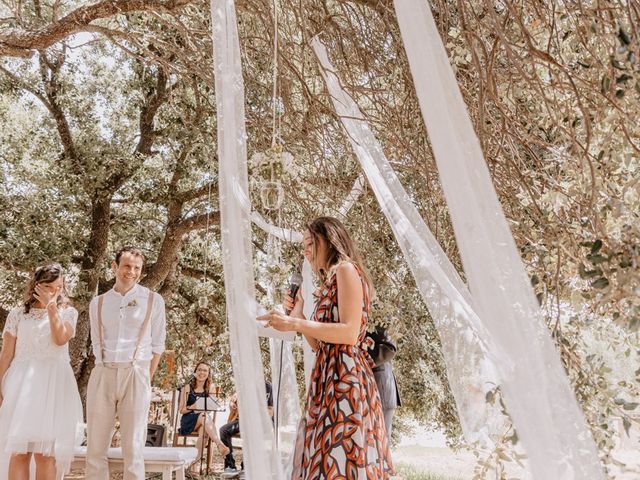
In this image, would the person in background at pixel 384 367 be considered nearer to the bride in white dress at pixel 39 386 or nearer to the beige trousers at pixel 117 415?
the beige trousers at pixel 117 415

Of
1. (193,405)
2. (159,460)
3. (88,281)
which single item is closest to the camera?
(159,460)

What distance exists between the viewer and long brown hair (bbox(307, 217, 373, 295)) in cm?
236

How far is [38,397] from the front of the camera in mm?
3656

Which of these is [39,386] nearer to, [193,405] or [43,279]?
[43,279]

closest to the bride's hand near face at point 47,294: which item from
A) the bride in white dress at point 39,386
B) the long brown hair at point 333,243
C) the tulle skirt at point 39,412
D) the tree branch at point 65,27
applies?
the bride in white dress at point 39,386

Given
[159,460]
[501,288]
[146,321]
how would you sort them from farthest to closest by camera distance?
[159,460], [146,321], [501,288]

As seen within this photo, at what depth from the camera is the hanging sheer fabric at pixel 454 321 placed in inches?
59.9

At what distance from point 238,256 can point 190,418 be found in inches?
257

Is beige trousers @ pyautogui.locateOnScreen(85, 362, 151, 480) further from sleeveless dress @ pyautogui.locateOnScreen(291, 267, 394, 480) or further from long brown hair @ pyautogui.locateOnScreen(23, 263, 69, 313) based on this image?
sleeveless dress @ pyautogui.locateOnScreen(291, 267, 394, 480)

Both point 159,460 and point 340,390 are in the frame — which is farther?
point 159,460

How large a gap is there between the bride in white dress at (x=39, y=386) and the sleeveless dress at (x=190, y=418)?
11.9ft

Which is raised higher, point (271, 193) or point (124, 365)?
point (271, 193)

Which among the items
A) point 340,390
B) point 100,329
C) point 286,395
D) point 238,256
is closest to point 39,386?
point 100,329

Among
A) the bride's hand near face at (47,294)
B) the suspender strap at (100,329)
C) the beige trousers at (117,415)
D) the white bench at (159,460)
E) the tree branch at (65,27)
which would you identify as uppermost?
the tree branch at (65,27)
